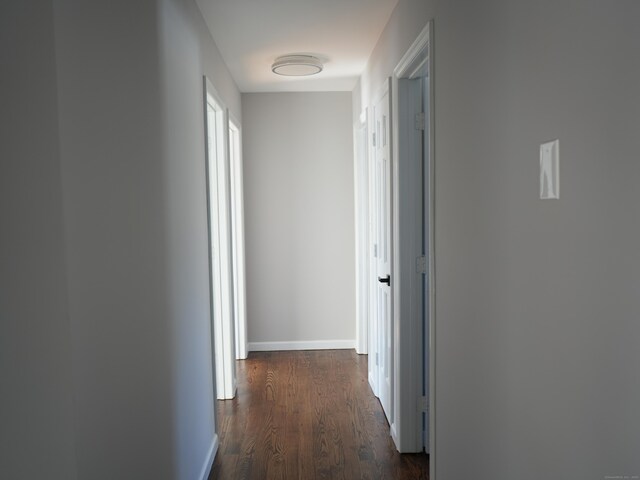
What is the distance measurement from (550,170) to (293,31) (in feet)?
8.43

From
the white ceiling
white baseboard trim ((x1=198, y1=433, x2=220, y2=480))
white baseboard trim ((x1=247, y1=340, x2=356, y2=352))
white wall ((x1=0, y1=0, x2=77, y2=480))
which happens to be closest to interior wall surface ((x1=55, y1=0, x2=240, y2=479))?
white baseboard trim ((x1=198, y1=433, x2=220, y2=480))

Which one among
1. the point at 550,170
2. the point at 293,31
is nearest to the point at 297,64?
the point at 293,31

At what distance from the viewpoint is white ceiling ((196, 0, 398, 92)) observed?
9.67ft

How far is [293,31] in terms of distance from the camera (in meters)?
3.38

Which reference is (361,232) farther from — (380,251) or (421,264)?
(421,264)

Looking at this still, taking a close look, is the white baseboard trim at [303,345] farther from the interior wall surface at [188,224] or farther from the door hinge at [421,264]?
the door hinge at [421,264]

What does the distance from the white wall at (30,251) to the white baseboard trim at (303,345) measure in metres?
4.41

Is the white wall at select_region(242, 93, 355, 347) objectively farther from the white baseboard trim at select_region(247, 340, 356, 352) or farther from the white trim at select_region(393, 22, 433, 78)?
the white trim at select_region(393, 22, 433, 78)

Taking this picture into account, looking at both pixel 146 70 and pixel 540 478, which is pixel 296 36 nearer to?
pixel 146 70

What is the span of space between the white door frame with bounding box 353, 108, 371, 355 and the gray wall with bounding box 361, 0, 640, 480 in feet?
9.06

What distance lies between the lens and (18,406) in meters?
0.88

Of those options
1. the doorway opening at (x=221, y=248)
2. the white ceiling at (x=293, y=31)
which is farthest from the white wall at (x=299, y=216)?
the doorway opening at (x=221, y=248)

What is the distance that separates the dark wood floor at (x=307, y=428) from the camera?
293 centimetres

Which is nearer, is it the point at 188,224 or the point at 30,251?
the point at 30,251
